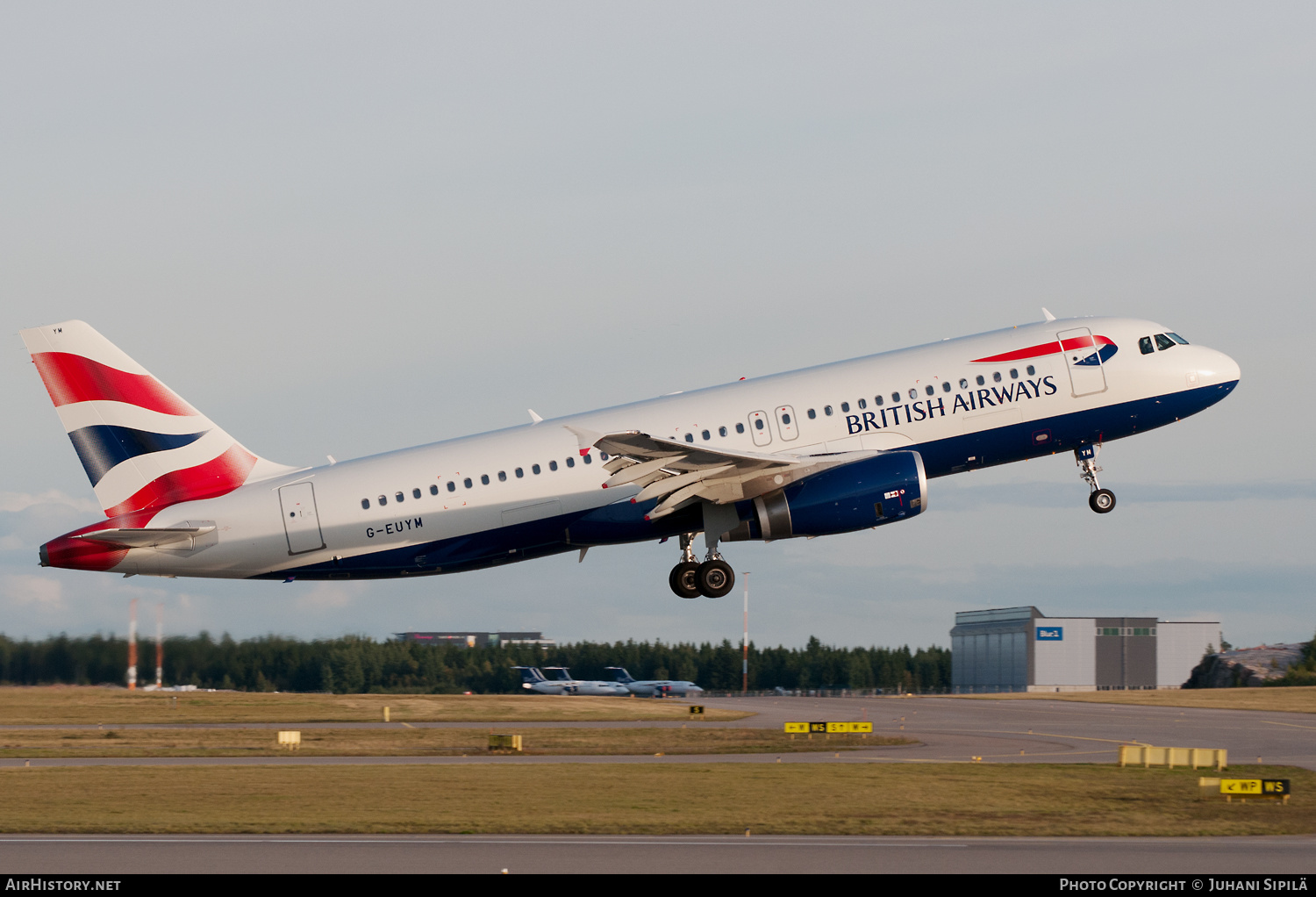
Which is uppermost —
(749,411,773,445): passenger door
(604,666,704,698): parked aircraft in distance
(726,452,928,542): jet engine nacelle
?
(749,411,773,445): passenger door

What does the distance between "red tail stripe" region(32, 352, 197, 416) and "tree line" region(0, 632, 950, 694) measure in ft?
74.4

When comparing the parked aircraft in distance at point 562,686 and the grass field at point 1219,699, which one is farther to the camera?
the parked aircraft in distance at point 562,686

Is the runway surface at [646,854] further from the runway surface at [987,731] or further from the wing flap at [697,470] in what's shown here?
the runway surface at [987,731]

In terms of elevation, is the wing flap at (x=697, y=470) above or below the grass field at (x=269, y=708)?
above

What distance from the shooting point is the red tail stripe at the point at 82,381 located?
37.8 meters

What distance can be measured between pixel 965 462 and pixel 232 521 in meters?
20.5

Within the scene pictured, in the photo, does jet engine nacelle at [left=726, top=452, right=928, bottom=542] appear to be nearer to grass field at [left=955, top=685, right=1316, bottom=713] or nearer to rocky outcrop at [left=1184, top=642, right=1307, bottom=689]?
grass field at [left=955, top=685, right=1316, bottom=713]

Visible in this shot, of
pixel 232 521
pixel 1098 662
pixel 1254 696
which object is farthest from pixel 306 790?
pixel 1098 662

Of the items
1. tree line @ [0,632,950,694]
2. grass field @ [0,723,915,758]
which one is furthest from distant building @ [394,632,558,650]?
grass field @ [0,723,915,758]

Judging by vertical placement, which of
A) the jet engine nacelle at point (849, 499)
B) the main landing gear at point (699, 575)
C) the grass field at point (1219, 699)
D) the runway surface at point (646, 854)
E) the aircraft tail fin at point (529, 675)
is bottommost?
the grass field at point (1219, 699)

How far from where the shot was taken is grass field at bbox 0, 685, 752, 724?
61.7 meters

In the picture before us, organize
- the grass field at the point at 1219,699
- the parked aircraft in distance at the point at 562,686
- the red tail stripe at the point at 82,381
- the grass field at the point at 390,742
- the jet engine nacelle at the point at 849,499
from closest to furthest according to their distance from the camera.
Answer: the jet engine nacelle at the point at 849,499
the red tail stripe at the point at 82,381
the grass field at the point at 390,742
the grass field at the point at 1219,699
the parked aircraft in distance at the point at 562,686

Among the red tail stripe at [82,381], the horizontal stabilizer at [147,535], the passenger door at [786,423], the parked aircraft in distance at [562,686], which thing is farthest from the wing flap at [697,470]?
the parked aircraft in distance at [562,686]

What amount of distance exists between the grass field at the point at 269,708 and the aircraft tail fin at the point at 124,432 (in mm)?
24057
